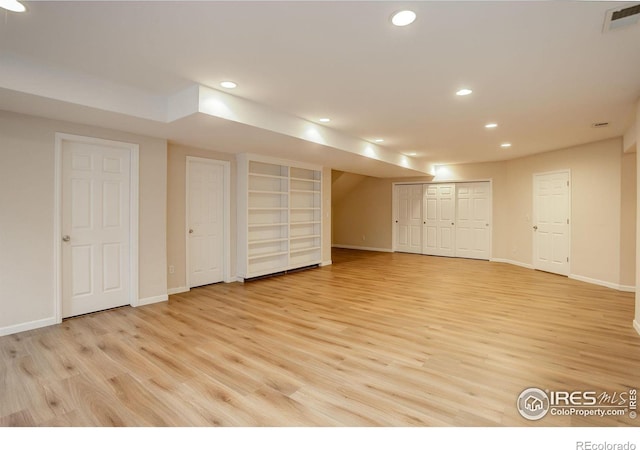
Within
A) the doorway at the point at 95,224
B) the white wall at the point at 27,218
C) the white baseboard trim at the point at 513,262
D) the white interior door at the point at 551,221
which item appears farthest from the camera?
the white baseboard trim at the point at 513,262

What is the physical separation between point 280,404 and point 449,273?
5.35m

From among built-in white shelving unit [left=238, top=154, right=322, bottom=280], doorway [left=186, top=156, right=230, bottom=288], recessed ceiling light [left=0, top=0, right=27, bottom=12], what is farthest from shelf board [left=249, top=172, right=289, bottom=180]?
recessed ceiling light [left=0, top=0, right=27, bottom=12]

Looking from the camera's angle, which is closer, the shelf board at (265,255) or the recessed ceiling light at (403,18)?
the recessed ceiling light at (403,18)

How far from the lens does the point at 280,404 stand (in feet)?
7.05

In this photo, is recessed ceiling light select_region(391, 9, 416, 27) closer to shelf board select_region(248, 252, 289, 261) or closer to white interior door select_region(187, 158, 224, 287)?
white interior door select_region(187, 158, 224, 287)

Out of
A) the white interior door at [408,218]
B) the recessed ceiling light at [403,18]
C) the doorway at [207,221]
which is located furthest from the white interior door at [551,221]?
the doorway at [207,221]

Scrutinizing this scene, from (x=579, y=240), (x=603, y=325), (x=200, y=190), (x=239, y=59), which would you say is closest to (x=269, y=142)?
(x=200, y=190)

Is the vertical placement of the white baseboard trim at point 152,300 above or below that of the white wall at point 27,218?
below

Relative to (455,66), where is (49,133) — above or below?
below

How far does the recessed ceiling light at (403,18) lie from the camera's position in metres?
2.11

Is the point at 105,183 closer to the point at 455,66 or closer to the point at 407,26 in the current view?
the point at 407,26

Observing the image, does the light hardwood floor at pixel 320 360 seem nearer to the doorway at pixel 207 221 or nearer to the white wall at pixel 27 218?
the white wall at pixel 27 218

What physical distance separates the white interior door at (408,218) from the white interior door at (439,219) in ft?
0.59

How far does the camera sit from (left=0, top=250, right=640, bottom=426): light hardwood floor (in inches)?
81.4
